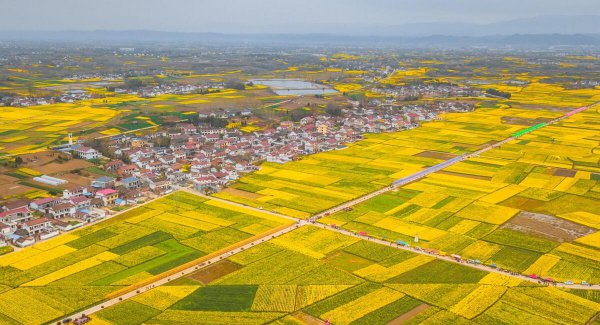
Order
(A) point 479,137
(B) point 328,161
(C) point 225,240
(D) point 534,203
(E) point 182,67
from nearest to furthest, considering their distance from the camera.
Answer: (C) point 225,240, (D) point 534,203, (B) point 328,161, (A) point 479,137, (E) point 182,67

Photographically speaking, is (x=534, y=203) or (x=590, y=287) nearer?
(x=590, y=287)

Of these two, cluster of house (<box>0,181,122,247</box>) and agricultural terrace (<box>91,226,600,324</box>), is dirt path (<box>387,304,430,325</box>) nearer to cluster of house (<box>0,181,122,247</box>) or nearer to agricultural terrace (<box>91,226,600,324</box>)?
agricultural terrace (<box>91,226,600,324</box>)

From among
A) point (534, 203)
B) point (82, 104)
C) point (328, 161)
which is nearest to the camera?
point (534, 203)

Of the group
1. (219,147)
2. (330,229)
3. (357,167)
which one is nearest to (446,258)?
(330,229)

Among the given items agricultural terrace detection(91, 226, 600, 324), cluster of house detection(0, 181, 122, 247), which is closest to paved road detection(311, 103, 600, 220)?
agricultural terrace detection(91, 226, 600, 324)

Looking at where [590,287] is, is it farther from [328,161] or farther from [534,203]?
[328,161]

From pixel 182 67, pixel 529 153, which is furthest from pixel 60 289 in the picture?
pixel 182 67
